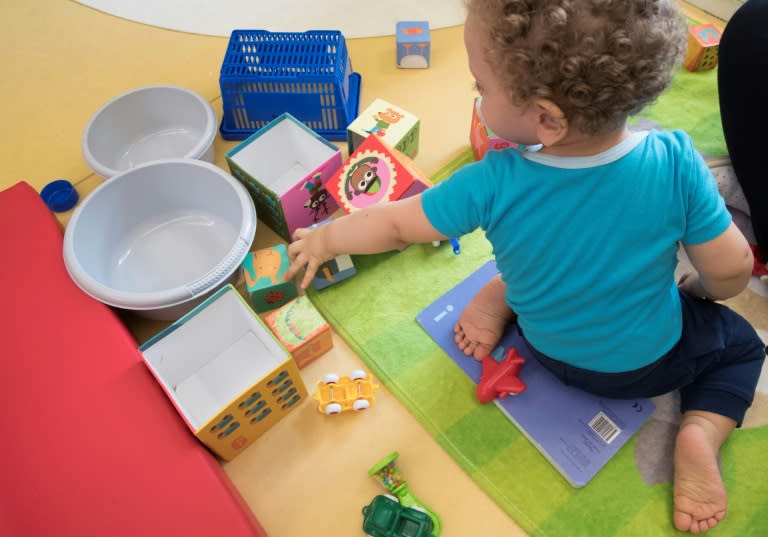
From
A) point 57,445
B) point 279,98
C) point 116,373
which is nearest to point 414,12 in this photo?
point 279,98

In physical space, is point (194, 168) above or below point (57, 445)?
above

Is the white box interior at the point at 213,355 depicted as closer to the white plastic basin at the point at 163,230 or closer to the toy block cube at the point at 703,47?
the white plastic basin at the point at 163,230

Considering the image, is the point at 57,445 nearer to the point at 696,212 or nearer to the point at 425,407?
the point at 425,407

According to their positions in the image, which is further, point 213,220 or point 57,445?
point 213,220

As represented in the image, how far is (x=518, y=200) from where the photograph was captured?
0.66 m

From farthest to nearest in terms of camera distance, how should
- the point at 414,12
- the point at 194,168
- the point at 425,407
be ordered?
1. the point at 414,12
2. the point at 194,168
3. the point at 425,407

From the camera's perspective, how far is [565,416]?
909mm

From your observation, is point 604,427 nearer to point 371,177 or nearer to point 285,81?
point 371,177

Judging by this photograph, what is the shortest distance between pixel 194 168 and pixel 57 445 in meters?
0.51

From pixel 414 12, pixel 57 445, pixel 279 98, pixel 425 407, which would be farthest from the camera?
pixel 414 12

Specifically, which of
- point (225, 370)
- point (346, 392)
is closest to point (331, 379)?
point (346, 392)

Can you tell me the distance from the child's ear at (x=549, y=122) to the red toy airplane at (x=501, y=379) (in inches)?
16.8

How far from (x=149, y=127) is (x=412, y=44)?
615mm

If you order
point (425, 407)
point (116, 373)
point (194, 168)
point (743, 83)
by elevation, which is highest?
point (743, 83)
